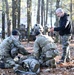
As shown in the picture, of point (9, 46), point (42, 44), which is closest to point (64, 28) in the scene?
point (42, 44)

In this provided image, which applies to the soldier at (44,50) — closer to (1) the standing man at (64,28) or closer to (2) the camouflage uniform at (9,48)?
(2) the camouflage uniform at (9,48)

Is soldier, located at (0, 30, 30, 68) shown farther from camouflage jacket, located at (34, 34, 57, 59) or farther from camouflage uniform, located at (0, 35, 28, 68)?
camouflage jacket, located at (34, 34, 57, 59)

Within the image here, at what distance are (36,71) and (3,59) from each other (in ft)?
5.14

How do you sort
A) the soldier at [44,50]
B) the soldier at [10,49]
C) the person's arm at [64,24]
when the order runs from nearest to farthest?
the soldier at [44,50] → the soldier at [10,49] → the person's arm at [64,24]

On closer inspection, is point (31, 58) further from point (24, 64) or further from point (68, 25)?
point (68, 25)

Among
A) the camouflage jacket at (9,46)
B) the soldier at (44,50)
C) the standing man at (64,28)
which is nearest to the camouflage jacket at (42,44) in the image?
the soldier at (44,50)

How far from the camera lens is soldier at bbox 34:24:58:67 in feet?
28.5

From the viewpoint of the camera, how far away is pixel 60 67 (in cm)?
880

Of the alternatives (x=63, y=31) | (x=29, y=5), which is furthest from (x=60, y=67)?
(x=29, y=5)

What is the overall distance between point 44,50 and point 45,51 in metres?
0.05

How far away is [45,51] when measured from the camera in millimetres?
8758

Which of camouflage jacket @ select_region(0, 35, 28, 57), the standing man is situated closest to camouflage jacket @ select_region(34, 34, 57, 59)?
camouflage jacket @ select_region(0, 35, 28, 57)

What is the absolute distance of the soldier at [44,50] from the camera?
8.68 m

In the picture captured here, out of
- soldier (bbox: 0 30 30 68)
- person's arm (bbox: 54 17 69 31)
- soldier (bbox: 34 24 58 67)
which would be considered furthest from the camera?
person's arm (bbox: 54 17 69 31)
